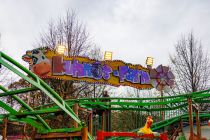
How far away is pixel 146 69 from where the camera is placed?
22.8m

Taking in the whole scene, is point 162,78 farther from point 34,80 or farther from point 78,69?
point 34,80

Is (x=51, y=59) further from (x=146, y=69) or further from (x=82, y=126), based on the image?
(x=82, y=126)

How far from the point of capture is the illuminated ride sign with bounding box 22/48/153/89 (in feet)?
64.2

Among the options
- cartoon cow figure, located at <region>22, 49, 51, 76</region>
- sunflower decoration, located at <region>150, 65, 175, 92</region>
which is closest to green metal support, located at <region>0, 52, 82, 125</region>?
cartoon cow figure, located at <region>22, 49, 51, 76</region>

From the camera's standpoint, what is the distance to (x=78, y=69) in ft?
65.6

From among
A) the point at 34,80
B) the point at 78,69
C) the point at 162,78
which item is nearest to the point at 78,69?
the point at 78,69

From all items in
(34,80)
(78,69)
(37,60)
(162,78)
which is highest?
(37,60)

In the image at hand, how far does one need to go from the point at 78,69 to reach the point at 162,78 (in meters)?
6.61

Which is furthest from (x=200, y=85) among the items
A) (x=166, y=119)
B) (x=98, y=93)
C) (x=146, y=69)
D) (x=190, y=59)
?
(x=98, y=93)

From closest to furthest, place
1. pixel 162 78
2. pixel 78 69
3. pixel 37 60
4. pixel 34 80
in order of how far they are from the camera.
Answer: pixel 34 80 → pixel 37 60 → pixel 78 69 → pixel 162 78

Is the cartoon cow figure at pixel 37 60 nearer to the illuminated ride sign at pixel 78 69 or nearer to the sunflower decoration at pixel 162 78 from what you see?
the illuminated ride sign at pixel 78 69

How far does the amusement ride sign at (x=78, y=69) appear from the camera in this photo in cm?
1956

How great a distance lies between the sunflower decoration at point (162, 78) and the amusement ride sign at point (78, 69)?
1.62 meters

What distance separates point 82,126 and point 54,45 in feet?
55.2
